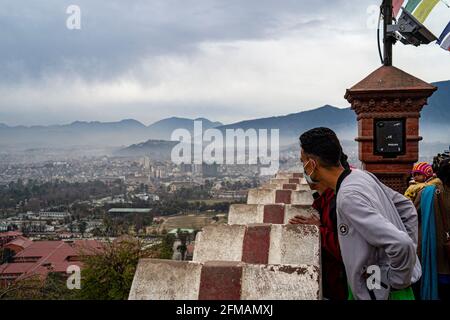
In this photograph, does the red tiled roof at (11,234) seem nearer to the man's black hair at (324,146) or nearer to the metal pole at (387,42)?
the metal pole at (387,42)

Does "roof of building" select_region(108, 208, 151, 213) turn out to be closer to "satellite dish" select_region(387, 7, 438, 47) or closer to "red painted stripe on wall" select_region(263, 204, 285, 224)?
"satellite dish" select_region(387, 7, 438, 47)

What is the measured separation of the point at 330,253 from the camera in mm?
2441

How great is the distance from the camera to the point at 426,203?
306 cm

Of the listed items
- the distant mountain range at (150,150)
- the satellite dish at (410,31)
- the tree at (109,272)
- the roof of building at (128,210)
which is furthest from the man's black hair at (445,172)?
the distant mountain range at (150,150)

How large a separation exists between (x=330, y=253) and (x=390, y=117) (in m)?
3.62

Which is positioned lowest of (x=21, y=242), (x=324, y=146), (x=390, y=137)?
(x=21, y=242)

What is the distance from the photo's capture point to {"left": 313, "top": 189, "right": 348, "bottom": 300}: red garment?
232 cm

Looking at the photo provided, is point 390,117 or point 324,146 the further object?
point 390,117

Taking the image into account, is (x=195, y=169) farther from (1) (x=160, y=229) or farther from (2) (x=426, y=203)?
(2) (x=426, y=203)

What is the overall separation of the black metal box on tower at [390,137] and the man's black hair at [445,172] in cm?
256

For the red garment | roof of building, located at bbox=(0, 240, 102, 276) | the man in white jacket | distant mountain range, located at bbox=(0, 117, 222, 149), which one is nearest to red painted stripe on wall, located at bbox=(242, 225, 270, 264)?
the red garment

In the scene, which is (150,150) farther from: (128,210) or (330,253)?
(330,253)

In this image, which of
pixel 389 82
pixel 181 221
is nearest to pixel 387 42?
pixel 389 82
